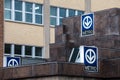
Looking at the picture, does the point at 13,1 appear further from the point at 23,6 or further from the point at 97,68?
the point at 97,68

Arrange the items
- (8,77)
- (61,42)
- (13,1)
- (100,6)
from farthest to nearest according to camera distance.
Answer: (100,6) → (13,1) → (61,42) → (8,77)

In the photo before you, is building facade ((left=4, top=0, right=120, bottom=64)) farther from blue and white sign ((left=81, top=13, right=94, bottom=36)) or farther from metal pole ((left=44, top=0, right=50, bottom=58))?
blue and white sign ((left=81, top=13, right=94, bottom=36))

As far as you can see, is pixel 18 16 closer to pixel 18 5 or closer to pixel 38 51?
pixel 18 5

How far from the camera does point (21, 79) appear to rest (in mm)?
23203

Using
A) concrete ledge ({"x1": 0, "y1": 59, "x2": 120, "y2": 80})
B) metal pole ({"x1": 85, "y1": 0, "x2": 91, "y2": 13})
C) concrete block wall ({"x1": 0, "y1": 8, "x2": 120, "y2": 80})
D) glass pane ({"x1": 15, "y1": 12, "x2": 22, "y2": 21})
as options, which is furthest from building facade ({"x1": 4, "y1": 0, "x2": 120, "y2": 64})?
concrete ledge ({"x1": 0, "y1": 59, "x2": 120, "y2": 80})

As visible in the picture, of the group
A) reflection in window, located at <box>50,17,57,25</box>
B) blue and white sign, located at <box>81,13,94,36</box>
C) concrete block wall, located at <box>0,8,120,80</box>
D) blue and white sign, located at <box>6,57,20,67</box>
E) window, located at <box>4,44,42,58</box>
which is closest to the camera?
concrete block wall, located at <box>0,8,120,80</box>

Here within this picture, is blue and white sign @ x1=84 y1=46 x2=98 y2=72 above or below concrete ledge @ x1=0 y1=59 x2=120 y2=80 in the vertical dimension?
above

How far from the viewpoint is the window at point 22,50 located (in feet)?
153

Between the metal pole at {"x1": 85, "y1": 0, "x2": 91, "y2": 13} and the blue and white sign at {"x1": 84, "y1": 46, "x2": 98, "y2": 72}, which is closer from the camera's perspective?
the blue and white sign at {"x1": 84, "y1": 46, "x2": 98, "y2": 72}

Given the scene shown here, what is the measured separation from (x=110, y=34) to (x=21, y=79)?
527 cm

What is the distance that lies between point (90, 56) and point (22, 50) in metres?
26.2

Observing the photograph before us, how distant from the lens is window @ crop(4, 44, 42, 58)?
46.8 m

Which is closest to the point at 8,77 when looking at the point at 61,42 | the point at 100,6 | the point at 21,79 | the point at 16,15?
the point at 21,79

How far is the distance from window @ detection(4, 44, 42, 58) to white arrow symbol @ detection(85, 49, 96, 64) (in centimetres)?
2546
